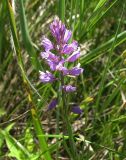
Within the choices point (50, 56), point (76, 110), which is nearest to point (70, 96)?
point (76, 110)

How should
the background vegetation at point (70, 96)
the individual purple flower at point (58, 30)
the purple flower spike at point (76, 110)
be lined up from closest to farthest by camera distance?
the individual purple flower at point (58, 30)
the purple flower spike at point (76, 110)
the background vegetation at point (70, 96)

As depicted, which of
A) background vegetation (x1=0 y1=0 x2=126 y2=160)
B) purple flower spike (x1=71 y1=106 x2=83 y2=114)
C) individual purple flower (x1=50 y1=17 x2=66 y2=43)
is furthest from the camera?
background vegetation (x1=0 y1=0 x2=126 y2=160)

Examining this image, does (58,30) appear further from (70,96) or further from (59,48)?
(70,96)

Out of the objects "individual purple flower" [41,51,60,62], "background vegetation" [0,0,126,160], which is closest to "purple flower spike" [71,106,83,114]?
"background vegetation" [0,0,126,160]

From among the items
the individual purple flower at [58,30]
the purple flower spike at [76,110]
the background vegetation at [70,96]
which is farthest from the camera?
the background vegetation at [70,96]

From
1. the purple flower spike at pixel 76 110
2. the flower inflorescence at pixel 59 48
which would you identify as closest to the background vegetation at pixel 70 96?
the purple flower spike at pixel 76 110

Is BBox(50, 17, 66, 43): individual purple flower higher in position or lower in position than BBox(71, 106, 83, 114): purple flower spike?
higher

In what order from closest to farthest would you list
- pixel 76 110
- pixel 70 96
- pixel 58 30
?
pixel 58 30 < pixel 76 110 < pixel 70 96

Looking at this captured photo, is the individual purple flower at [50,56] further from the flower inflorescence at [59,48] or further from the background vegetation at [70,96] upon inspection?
the background vegetation at [70,96]

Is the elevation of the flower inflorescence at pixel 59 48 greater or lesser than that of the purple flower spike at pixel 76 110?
greater

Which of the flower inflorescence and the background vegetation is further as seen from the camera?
the background vegetation

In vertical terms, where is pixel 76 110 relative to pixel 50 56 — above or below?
below

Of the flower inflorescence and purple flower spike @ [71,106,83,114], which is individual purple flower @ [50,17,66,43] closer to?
the flower inflorescence
